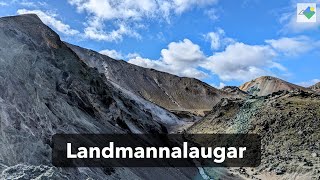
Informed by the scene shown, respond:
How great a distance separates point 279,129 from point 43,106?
31061 millimetres

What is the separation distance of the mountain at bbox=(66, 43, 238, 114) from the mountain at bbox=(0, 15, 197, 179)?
3130 inches

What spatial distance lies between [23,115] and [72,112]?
7.16 m

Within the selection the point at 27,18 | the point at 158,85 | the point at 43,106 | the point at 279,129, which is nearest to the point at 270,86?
the point at 158,85

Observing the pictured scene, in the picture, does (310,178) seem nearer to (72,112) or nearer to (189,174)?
(189,174)

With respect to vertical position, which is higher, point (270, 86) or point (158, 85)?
point (270, 86)

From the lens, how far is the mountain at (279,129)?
39.3 meters

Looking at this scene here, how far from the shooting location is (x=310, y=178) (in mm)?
35844

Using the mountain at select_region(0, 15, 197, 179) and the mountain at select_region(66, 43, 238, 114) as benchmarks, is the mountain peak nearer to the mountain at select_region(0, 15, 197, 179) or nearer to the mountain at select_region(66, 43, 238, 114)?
the mountain at select_region(0, 15, 197, 179)

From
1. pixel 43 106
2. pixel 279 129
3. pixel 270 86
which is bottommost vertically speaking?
pixel 279 129

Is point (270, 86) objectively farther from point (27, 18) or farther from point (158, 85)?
point (27, 18)

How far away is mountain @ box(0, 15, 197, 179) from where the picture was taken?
19.3 meters

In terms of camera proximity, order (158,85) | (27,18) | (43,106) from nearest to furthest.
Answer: (43,106), (27,18), (158,85)

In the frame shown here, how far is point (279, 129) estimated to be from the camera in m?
48.8

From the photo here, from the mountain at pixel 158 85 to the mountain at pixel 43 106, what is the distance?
79.5 metres
